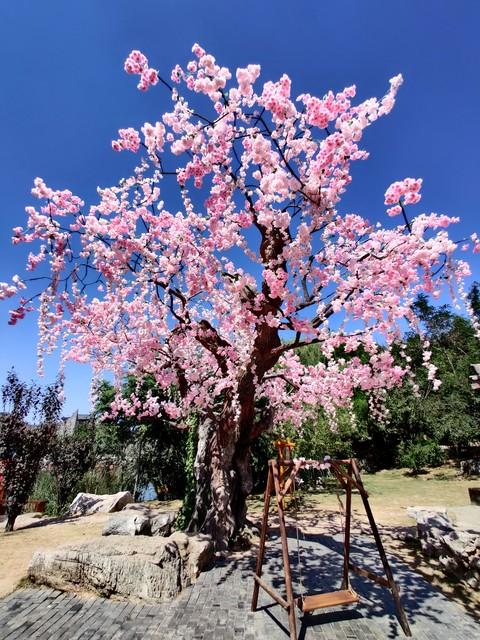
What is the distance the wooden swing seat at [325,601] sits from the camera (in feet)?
13.4

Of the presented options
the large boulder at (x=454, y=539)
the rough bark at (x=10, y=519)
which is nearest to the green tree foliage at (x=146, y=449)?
the rough bark at (x=10, y=519)

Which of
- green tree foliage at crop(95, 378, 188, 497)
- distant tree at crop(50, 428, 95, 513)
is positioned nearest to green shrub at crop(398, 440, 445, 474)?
green tree foliage at crop(95, 378, 188, 497)

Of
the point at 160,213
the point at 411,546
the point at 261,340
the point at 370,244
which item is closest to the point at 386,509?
the point at 411,546

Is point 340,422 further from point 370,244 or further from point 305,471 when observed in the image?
point 370,244

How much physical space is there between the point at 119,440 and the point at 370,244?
41.9 ft

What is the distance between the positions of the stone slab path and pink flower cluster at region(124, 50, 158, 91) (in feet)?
22.7

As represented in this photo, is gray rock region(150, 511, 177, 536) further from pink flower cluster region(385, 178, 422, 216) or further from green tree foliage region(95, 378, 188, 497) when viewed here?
pink flower cluster region(385, 178, 422, 216)

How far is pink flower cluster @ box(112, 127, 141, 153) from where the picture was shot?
18.3 feet

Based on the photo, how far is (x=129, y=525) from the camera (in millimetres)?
7203

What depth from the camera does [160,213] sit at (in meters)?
6.87

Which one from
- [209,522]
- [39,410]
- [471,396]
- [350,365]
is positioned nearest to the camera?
[209,522]

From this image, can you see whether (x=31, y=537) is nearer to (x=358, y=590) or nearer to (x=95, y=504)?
(x=95, y=504)

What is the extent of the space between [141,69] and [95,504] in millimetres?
11179

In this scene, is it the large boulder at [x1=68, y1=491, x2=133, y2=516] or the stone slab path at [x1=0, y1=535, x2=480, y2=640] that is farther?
the large boulder at [x1=68, y1=491, x2=133, y2=516]
